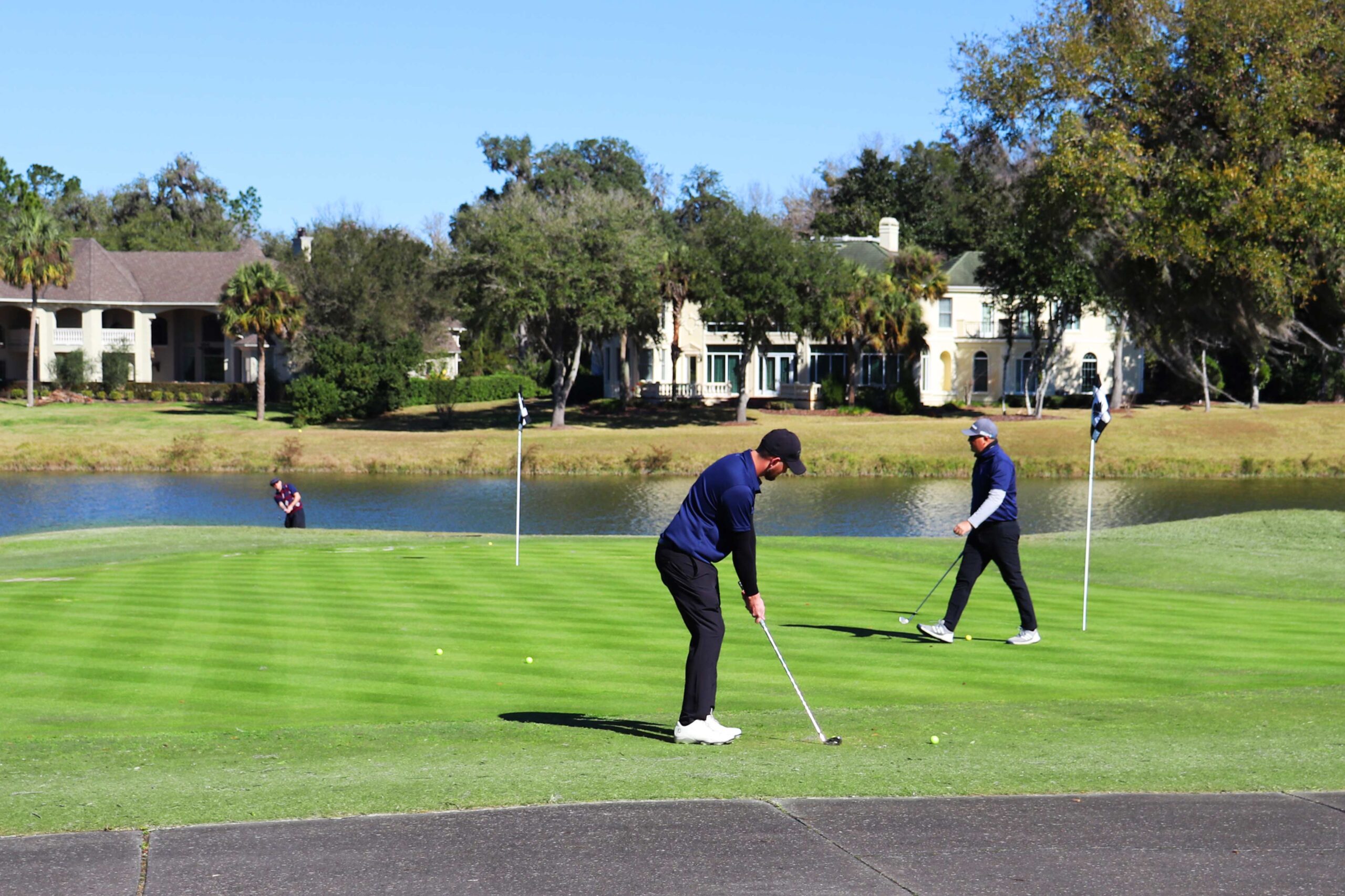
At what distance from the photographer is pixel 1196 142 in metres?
27.7

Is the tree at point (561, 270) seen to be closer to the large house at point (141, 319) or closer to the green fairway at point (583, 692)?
the large house at point (141, 319)

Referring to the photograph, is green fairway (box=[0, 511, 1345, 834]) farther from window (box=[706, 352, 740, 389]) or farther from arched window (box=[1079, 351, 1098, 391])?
arched window (box=[1079, 351, 1098, 391])

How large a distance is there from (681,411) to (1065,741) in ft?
211

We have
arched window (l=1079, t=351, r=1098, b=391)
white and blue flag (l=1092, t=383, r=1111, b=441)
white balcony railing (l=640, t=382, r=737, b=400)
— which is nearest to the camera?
Answer: white and blue flag (l=1092, t=383, r=1111, b=441)

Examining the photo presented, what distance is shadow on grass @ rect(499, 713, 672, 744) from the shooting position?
9328 mm

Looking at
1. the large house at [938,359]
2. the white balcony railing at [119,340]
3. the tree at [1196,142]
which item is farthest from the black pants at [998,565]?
the white balcony railing at [119,340]

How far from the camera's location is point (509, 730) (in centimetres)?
944

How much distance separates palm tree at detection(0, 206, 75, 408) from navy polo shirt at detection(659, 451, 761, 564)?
74.3 metres

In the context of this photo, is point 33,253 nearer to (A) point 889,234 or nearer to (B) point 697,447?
(B) point 697,447

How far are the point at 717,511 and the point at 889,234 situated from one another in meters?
75.5

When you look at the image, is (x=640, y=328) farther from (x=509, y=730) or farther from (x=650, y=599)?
(x=509, y=730)

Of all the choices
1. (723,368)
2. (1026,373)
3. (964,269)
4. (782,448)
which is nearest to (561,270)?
(723,368)

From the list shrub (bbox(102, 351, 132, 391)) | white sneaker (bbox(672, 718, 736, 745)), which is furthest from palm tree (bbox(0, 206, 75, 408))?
white sneaker (bbox(672, 718, 736, 745))

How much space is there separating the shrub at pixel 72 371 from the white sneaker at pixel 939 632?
77.7 metres
